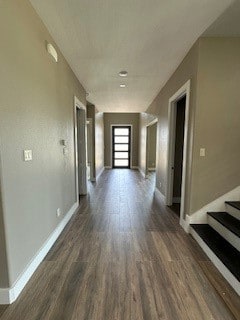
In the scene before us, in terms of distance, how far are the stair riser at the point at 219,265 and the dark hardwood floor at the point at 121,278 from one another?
7cm

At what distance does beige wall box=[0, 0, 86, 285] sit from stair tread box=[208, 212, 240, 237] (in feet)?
7.36

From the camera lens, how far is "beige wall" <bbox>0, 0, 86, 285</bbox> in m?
1.50

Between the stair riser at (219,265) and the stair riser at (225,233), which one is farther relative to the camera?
the stair riser at (225,233)

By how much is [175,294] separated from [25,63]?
2.57 metres

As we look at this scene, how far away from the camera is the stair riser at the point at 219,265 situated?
67.2 inches

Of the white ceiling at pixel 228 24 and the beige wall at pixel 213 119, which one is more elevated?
the white ceiling at pixel 228 24

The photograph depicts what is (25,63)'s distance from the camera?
1.75 metres

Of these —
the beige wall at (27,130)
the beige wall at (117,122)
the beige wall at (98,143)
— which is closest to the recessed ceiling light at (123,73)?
the beige wall at (27,130)

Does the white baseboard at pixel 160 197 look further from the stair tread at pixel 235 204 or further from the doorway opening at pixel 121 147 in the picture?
the doorway opening at pixel 121 147

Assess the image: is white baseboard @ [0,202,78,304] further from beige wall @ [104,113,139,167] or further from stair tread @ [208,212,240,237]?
beige wall @ [104,113,139,167]

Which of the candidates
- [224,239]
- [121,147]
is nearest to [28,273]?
[224,239]

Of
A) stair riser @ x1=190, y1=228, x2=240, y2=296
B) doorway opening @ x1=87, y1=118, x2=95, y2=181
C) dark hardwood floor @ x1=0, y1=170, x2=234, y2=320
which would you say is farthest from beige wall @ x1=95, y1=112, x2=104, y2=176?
stair riser @ x1=190, y1=228, x2=240, y2=296

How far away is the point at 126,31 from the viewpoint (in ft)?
7.47

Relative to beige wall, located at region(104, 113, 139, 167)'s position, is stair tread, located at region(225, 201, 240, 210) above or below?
below
